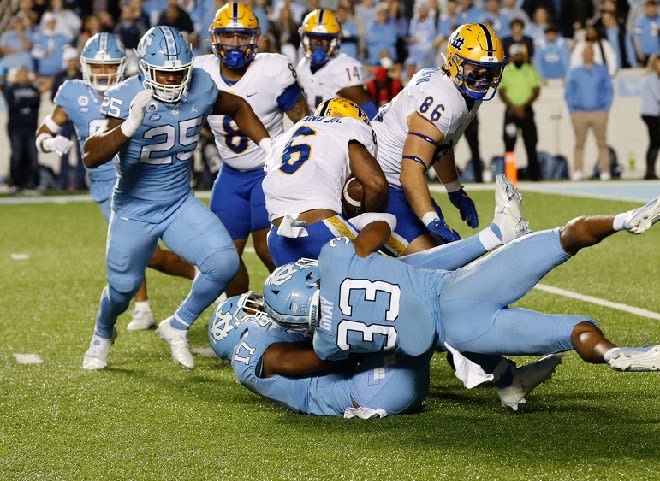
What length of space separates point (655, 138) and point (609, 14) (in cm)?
205

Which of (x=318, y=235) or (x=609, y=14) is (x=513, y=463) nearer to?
(x=318, y=235)

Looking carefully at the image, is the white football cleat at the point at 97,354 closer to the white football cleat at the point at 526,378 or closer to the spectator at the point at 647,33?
the white football cleat at the point at 526,378

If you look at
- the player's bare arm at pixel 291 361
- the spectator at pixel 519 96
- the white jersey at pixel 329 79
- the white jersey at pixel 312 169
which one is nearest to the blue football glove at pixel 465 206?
the white jersey at pixel 312 169

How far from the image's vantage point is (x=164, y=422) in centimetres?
498

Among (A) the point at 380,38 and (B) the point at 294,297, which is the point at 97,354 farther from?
(A) the point at 380,38

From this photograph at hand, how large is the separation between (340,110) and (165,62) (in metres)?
0.83

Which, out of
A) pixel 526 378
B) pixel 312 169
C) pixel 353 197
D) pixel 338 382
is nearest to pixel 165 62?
pixel 312 169

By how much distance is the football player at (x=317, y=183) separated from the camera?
506 cm

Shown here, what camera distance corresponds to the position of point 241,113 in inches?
242

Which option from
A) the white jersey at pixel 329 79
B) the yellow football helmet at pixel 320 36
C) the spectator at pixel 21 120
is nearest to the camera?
the yellow football helmet at pixel 320 36

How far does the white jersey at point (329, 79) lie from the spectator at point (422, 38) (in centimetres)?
778

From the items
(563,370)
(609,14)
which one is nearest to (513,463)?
(563,370)

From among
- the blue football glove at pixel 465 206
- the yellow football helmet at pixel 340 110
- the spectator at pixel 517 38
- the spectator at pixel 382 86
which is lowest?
the spectator at pixel 382 86

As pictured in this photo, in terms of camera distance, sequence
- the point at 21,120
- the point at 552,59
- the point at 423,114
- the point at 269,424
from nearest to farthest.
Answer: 1. the point at 269,424
2. the point at 423,114
3. the point at 21,120
4. the point at 552,59
